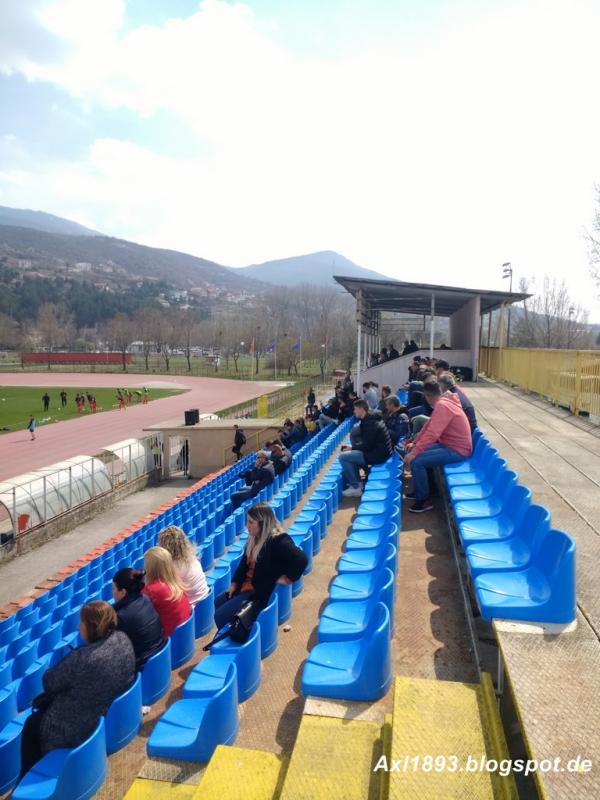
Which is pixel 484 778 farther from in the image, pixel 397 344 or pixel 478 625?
pixel 397 344

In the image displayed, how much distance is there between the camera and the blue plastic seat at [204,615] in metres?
4.48

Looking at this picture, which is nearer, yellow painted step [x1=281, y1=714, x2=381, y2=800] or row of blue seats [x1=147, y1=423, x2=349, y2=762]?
yellow painted step [x1=281, y1=714, x2=381, y2=800]

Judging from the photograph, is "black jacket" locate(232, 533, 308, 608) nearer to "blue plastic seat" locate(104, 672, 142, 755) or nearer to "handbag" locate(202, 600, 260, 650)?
"handbag" locate(202, 600, 260, 650)

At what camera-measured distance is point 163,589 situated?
A: 12.7 feet

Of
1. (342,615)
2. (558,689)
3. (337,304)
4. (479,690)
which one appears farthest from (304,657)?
(337,304)

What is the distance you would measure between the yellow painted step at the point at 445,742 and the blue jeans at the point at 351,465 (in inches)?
189

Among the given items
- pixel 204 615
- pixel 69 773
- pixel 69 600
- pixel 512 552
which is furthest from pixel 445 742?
pixel 69 600

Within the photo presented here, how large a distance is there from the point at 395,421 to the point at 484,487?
3124mm

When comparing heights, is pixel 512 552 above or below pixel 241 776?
above

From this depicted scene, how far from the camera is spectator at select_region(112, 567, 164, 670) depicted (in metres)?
3.49

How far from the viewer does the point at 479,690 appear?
2648 mm

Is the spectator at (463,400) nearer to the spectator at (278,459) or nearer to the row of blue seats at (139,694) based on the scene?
the row of blue seats at (139,694)

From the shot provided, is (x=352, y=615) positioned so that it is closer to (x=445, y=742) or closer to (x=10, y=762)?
(x=445, y=742)

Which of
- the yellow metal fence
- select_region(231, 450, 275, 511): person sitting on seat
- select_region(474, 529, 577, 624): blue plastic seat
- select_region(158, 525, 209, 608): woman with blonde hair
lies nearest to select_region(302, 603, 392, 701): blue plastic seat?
select_region(474, 529, 577, 624): blue plastic seat
